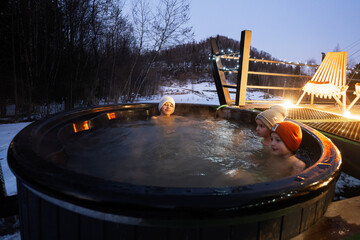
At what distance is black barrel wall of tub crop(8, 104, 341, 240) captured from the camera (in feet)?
1.96

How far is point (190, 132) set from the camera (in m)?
2.95

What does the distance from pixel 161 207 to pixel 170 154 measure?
1537 millimetres

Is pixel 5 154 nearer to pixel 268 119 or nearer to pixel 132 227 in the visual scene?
pixel 132 227

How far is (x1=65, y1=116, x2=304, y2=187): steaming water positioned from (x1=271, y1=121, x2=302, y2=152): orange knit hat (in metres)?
0.29

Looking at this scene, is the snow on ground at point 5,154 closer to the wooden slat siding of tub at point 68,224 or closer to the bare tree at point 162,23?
the wooden slat siding of tub at point 68,224

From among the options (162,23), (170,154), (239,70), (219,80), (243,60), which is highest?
(162,23)

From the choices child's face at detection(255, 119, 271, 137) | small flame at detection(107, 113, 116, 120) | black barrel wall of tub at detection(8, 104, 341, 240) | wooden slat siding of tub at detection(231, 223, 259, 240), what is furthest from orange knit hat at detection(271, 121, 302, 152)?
small flame at detection(107, 113, 116, 120)

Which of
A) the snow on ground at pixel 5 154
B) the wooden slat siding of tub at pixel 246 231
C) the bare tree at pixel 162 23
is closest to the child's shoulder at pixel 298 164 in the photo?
the wooden slat siding of tub at pixel 246 231

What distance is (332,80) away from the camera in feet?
11.1

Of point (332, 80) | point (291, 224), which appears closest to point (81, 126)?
point (291, 224)

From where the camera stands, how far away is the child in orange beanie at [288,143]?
5.19ft

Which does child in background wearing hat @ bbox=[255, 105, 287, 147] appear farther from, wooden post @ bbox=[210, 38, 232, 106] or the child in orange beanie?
wooden post @ bbox=[210, 38, 232, 106]

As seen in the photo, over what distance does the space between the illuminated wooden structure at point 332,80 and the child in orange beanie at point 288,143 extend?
222cm

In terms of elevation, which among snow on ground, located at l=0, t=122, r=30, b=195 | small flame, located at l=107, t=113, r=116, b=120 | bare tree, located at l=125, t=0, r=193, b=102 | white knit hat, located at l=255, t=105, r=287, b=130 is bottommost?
snow on ground, located at l=0, t=122, r=30, b=195
